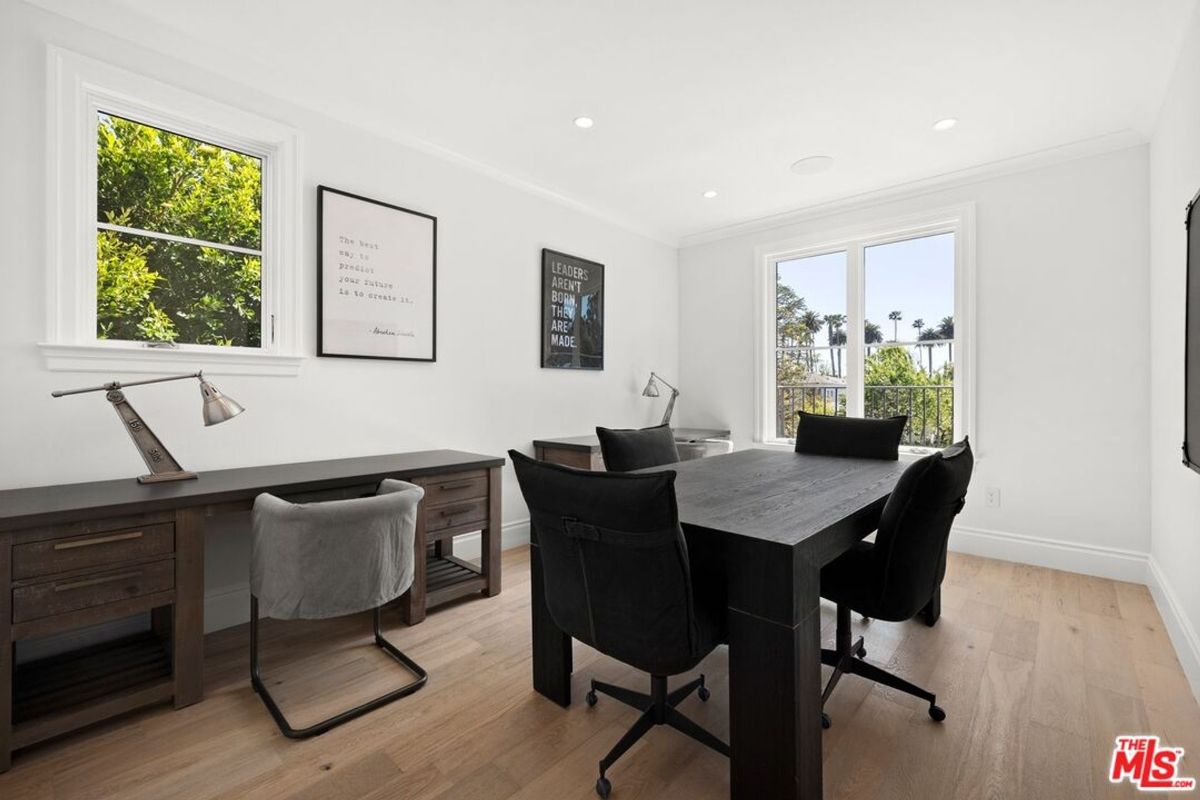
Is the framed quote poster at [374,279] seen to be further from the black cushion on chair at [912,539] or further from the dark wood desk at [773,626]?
the black cushion on chair at [912,539]

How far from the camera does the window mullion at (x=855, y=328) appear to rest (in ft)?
13.7

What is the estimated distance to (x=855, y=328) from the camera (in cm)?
419

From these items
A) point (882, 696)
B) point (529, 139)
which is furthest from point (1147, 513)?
point (529, 139)

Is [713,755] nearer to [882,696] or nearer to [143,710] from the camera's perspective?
[882,696]

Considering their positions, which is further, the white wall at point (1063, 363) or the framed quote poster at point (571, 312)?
the framed quote poster at point (571, 312)

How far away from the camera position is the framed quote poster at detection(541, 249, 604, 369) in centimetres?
388

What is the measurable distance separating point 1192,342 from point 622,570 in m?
2.23

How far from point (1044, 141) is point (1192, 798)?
130 inches

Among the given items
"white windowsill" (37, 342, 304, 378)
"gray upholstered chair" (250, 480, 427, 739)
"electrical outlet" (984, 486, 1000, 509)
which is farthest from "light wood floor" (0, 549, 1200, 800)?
"white windowsill" (37, 342, 304, 378)

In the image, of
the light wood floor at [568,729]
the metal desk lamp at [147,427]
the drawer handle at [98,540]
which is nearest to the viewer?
the light wood floor at [568,729]

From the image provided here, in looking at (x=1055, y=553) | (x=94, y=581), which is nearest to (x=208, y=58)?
(x=94, y=581)

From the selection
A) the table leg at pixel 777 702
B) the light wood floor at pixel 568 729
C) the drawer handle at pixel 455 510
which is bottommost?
the light wood floor at pixel 568 729

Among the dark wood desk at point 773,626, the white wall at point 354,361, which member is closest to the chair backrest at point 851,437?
the dark wood desk at point 773,626

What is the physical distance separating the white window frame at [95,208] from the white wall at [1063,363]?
4.11 meters
